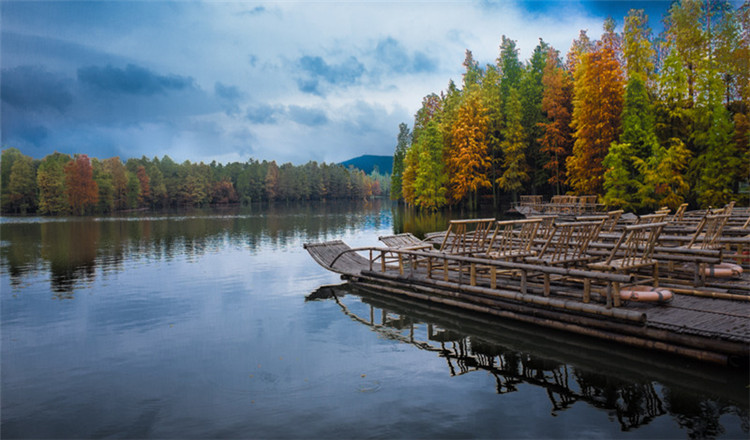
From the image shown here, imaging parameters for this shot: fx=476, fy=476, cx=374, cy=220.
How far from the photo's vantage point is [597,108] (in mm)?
40219

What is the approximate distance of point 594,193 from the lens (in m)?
41.8

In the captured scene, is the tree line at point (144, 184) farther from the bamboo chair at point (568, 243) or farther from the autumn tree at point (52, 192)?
the bamboo chair at point (568, 243)

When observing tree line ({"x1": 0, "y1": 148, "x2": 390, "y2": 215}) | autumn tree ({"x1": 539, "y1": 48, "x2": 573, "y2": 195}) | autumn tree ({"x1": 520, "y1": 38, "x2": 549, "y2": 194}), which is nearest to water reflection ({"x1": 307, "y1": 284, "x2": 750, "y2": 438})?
autumn tree ({"x1": 539, "y1": 48, "x2": 573, "y2": 195})

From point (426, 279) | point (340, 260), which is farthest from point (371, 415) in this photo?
point (340, 260)

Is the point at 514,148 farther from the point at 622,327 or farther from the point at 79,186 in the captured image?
the point at 79,186

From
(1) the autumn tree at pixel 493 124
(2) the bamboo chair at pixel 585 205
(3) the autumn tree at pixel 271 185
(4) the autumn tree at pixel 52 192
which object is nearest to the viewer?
(2) the bamboo chair at pixel 585 205

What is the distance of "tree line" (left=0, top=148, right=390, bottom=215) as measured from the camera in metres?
88.4

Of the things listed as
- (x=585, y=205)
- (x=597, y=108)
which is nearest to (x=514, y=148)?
(x=597, y=108)

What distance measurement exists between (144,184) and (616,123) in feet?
355

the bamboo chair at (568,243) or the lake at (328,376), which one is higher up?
the bamboo chair at (568,243)

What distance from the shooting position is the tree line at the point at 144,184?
8844cm

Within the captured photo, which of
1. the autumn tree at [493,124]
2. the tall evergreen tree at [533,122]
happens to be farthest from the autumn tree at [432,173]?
the tall evergreen tree at [533,122]

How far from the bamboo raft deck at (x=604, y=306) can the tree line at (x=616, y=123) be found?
1019 inches

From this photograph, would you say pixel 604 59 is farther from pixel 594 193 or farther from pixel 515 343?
pixel 515 343
